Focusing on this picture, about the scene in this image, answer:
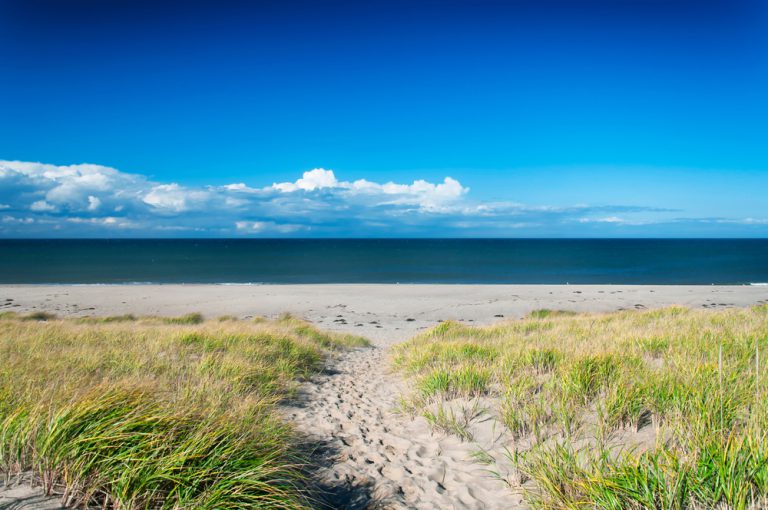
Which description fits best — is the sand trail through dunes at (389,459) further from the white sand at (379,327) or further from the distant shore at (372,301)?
the distant shore at (372,301)

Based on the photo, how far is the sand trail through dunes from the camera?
14.3ft

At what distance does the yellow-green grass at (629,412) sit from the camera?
10.7 ft

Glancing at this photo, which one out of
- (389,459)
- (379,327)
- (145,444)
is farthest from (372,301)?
(145,444)

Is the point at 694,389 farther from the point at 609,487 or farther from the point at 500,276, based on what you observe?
the point at 500,276

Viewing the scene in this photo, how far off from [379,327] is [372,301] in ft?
29.0

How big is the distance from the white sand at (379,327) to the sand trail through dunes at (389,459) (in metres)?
0.01

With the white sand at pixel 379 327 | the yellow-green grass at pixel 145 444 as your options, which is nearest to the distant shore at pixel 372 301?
the white sand at pixel 379 327

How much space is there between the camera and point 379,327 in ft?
70.5

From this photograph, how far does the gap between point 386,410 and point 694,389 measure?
14.8 feet

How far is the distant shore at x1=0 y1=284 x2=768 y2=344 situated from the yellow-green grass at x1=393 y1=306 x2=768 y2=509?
11753 mm

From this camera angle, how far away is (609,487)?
342 cm

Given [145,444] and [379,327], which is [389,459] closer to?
[145,444]

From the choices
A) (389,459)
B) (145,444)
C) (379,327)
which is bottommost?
(379,327)

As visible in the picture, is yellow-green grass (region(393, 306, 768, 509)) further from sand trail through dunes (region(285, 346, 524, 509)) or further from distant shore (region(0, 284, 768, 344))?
distant shore (region(0, 284, 768, 344))
